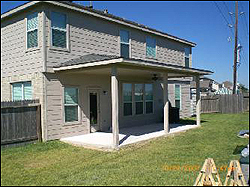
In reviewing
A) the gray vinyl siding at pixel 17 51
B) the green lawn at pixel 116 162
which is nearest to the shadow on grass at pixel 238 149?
the green lawn at pixel 116 162

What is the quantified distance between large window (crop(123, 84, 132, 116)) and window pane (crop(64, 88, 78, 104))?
10.8 ft

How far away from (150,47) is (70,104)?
694 centimetres

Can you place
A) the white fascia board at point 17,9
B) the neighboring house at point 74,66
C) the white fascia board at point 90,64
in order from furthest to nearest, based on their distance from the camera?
1. the white fascia board at point 17,9
2. the neighboring house at point 74,66
3. the white fascia board at point 90,64

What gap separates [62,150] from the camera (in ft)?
27.2

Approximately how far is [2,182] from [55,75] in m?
5.30

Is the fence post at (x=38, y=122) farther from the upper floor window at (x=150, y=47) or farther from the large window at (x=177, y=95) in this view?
the large window at (x=177, y=95)

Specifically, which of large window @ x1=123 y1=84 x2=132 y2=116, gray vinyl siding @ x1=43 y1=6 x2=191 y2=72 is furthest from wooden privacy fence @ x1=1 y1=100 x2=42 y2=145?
large window @ x1=123 y1=84 x2=132 y2=116

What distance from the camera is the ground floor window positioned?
13.4 meters

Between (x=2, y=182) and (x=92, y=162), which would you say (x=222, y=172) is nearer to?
(x=92, y=162)

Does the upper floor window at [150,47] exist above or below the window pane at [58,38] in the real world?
above

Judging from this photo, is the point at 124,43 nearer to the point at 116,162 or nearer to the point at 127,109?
the point at 127,109

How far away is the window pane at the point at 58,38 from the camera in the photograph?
9938 millimetres

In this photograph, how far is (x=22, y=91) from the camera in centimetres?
1068

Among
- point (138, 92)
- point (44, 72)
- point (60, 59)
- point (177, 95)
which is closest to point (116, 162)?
point (44, 72)
